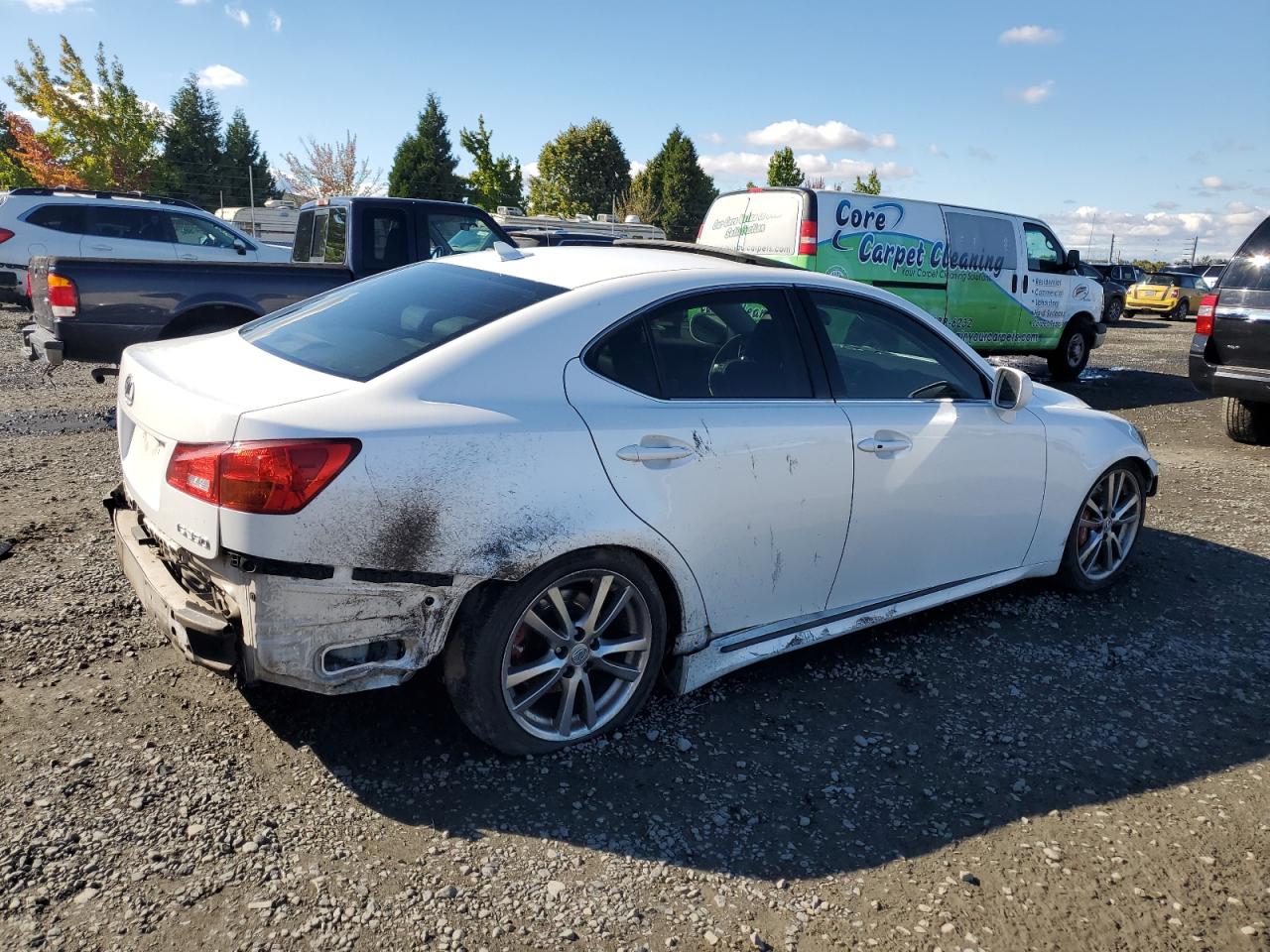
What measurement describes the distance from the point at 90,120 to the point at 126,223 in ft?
80.5

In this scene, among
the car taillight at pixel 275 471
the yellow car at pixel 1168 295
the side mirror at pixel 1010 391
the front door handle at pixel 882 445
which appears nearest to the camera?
the car taillight at pixel 275 471

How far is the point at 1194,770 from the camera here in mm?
3219

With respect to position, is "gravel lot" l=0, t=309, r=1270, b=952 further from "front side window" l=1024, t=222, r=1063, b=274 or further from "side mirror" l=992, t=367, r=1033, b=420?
"front side window" l=1024, t=222, r=1063, b=274

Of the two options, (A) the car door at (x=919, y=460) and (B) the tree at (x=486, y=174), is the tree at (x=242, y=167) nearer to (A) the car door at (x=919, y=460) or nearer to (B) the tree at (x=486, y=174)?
(B) the tree at (x=486, y=174)

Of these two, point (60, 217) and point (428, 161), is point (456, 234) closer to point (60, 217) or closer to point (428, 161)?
point (60, 217)

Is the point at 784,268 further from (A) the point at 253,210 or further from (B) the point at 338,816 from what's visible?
(A) the point at 253,210

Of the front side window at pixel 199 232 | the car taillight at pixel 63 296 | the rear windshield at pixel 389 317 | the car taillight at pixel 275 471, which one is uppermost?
the front side window at pixel 199 232

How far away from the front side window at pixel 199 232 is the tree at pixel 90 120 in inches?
943

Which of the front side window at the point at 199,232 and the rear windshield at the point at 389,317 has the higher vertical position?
the front side window at the point at 199,232

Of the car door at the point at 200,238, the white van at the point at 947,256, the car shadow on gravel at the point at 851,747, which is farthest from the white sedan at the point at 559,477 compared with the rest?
the car door at the point at 200,238

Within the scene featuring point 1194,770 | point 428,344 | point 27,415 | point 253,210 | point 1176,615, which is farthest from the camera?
point 253,210

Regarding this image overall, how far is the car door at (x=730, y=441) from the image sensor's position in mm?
2996

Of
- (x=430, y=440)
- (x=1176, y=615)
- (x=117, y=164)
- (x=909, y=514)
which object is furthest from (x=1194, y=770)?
(x=117, y=164)

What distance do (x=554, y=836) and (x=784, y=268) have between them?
2.27 metres
